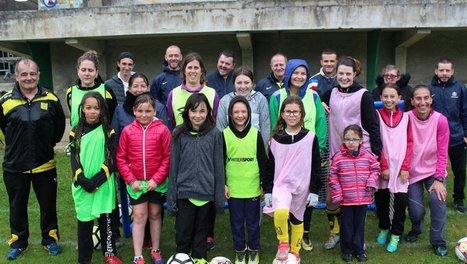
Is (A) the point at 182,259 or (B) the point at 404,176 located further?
(B) the point at 404,176

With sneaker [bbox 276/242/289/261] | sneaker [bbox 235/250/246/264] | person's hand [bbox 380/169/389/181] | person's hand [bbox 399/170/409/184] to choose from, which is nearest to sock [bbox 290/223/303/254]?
sneaker [bbox 276/242/289/261]

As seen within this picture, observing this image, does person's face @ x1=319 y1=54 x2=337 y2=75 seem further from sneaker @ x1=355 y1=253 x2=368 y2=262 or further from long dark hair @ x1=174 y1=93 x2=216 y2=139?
sneaker @ x1=355 y1=253 x2=368 y2=262

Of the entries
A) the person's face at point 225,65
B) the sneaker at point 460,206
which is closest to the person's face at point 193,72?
the person's face at point 225,65

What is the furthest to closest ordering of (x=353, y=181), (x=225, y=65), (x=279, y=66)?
(x=225, y=65) < (x=279, y=66) < (x=353, y=181)

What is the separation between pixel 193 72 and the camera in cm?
419

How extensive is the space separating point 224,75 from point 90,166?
202 cm

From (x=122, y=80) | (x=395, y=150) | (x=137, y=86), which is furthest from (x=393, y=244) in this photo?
(x=122, y=80)

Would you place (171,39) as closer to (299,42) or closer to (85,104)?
(299,42)

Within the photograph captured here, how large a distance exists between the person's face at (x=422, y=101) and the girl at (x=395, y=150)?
6.0 inches

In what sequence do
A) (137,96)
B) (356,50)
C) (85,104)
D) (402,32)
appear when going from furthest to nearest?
(356,50) < (402,32) < (137,96) < (85,104)

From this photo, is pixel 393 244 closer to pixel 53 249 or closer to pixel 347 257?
pixel 347 257

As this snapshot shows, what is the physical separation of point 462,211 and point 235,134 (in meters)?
3.45

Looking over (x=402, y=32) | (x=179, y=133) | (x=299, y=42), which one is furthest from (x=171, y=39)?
(x=179, y=133)

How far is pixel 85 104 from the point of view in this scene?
149 inches
